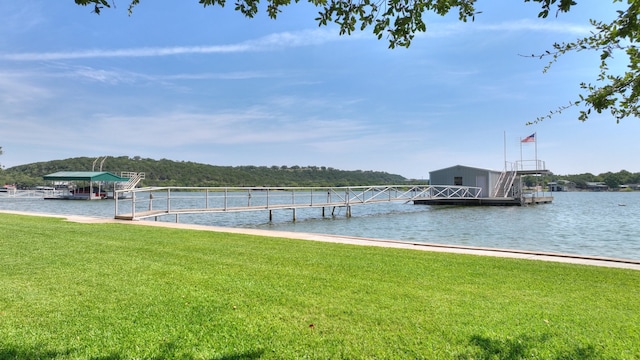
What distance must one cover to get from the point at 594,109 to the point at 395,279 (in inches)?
125

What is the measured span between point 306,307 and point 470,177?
44.8 meters

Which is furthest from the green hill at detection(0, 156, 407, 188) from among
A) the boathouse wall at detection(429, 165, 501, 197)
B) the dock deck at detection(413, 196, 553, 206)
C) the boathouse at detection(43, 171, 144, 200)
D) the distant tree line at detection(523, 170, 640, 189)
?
the distant tree line at detection(523, 170, 640, 189)

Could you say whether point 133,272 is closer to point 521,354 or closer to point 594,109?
point 521,354

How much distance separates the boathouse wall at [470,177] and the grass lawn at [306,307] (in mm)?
40585

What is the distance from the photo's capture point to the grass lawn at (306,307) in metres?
3.19

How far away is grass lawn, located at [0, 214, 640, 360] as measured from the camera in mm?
3189

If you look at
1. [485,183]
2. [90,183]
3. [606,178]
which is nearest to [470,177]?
[485,183]

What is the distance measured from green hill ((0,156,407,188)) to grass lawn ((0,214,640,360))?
209 feet

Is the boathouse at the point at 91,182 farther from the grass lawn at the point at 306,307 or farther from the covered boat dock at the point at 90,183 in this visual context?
the grass lawn at the point at 306,307

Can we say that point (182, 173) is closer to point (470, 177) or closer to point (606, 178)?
point (470, 177)

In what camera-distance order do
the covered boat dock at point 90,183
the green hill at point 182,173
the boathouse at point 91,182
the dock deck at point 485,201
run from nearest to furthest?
the dock deck at point 485,201, the boathouse at point 91,182, the covered boat dock at point 90,183, the green hill at point 182,173

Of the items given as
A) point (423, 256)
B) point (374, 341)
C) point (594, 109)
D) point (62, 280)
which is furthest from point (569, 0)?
point (62, 280)

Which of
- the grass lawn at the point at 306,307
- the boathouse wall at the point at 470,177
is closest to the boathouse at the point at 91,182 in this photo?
the boathouse wall at the point at 470,177

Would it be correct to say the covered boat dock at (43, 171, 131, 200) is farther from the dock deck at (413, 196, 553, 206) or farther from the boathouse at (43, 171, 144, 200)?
the dock deck at (413, 196, 553, 206)
